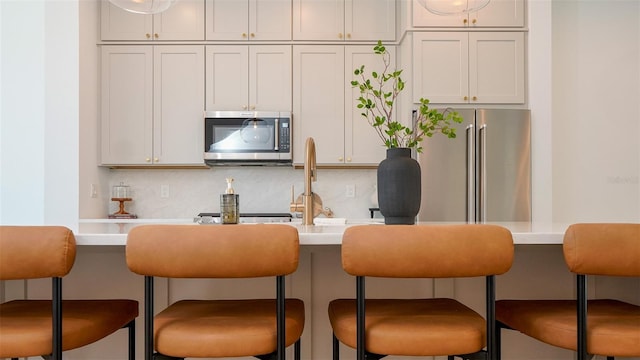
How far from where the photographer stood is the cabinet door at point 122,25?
3.90 m

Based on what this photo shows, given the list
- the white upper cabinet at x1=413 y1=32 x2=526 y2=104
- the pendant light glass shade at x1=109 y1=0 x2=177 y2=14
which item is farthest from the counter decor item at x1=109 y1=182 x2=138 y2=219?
the white upper cabinet at x1=413 y1=32 x2=526 y2=104

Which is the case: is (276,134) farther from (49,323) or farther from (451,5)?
(49,323)

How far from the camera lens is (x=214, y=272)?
1211 mm

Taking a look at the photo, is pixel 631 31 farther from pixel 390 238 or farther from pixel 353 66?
pixel 390 238

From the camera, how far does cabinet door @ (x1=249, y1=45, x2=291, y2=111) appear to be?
154 inches

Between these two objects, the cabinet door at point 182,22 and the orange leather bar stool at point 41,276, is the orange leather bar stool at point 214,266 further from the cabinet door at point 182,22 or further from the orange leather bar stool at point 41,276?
the cabinet door at point 182,22

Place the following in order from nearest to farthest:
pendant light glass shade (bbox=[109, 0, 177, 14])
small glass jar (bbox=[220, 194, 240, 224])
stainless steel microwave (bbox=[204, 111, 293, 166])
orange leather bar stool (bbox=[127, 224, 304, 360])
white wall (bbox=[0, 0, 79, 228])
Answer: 1. orange leather bar stool (bbox=[127, 224, 304, 360])
2. small glass jar (bbox=[220, 194, 240, 224])
3. pendant light glass shade (bbox=[109, 0, 177, 14])
4. white wall (bbox=[0, 0, 79, 228])
5. stainless steel microwave (bbox=[204, 111, 293, 166])

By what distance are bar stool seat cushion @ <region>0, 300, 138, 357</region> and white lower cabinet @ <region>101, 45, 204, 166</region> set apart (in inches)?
94.3

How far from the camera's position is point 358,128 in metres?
3.92

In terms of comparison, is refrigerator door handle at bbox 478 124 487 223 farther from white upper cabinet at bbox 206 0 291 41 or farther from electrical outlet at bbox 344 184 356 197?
white upper cabinet at bbox 206 0 291 41

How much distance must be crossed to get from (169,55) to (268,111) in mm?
936

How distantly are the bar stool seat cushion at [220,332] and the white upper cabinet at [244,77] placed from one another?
8.76 ft

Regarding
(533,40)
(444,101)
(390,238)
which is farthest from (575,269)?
(533,40)

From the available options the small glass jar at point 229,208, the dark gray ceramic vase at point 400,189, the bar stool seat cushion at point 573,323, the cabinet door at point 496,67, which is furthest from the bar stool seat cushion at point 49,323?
the cabinet door at point 496,67
